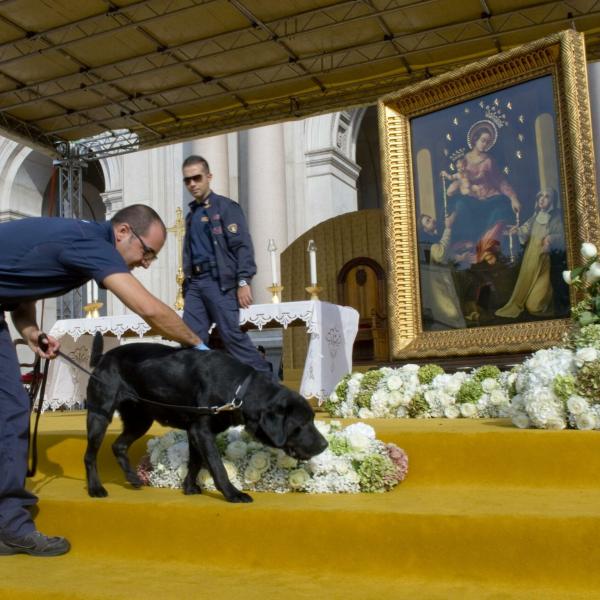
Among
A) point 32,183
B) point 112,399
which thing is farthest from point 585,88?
point 32,183

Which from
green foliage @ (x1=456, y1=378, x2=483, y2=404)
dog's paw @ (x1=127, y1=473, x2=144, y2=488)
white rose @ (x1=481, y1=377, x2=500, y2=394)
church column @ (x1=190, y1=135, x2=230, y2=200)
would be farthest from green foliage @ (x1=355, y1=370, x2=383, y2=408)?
church column @ (x1=190, y1=135, x2=230, y2=200)

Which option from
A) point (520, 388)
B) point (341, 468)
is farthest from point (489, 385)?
point (341, 468)

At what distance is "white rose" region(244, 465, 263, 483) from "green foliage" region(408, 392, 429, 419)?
75.5 inches

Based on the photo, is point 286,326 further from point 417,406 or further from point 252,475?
point 252,475

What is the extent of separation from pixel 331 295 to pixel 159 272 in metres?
3.72

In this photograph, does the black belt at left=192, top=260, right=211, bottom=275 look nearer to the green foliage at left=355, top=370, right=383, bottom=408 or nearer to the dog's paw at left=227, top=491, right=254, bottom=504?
the green foliage at left=355, top=370, right=383, bottom=408

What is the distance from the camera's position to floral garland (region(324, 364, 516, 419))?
15.3 feet

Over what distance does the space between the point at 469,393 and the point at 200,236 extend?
204 cm

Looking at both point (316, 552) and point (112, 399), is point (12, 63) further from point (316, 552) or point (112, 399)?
point (316, 552)

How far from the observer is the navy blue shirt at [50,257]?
9.37 feet

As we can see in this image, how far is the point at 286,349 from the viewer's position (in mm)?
14172

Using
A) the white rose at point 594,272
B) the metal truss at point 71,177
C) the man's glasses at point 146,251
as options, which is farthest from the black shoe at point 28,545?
the metal truss at point 71,177

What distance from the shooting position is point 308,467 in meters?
3.28

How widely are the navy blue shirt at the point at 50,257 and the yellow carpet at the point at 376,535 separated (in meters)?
0.96
